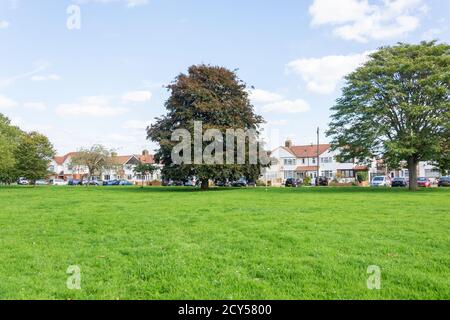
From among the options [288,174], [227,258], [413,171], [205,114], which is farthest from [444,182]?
[227,258]

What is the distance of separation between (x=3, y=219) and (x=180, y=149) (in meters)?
27.1

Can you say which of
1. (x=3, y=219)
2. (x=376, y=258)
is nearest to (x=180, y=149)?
(x=3, y=219)

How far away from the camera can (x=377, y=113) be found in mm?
37625

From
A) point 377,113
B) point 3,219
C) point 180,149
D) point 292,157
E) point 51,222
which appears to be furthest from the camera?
point 292,157

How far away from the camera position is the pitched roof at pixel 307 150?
307 feet

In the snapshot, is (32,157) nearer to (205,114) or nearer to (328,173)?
(205,114)

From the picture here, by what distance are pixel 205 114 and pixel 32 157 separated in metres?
35.1

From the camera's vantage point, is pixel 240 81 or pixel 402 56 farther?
pixel 240 81

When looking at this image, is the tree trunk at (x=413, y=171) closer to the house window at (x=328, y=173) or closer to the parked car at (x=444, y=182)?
the parked car at (x=444, y=182)

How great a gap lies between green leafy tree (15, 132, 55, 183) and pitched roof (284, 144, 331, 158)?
2060 inches

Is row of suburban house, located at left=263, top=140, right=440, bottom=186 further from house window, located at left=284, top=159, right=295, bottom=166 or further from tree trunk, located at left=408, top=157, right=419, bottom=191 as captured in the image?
tree trunk, located at left=408, top=157, right=419, bottom=191
